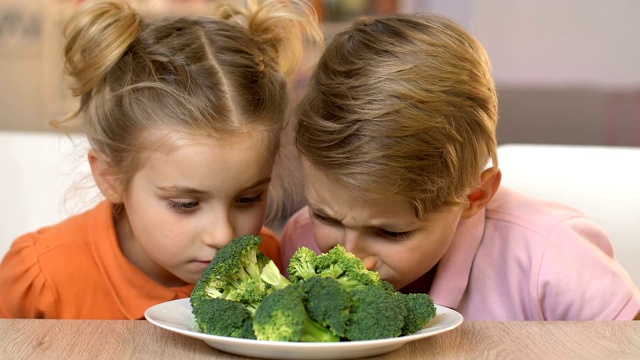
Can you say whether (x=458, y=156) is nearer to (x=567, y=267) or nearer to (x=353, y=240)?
(x=353, y=240)

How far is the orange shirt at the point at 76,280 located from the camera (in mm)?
1811

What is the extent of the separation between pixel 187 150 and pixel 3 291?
534 mm

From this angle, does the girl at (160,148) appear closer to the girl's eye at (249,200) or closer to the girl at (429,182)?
the girl's eye at (249,200)

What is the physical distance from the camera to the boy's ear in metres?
1.64

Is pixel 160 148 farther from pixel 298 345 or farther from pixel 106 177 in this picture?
pixel 298 345

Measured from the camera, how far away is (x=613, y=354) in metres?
1.08

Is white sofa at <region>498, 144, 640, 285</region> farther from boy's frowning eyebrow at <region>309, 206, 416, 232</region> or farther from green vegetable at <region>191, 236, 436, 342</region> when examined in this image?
green vegetable at <region>191, 236, 436, 342</region>

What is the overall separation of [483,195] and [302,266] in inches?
21.8

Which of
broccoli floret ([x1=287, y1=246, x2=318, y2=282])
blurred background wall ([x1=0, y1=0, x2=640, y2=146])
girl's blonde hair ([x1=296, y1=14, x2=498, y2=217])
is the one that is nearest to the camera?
broccoli floret ([x1=287, y1=246, x2=318, y2=282])

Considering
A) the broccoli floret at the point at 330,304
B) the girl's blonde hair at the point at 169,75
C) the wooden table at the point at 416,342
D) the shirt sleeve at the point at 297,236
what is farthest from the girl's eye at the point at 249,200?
the broccoli floret at the point at 330,304

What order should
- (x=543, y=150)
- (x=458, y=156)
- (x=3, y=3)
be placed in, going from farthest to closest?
(x=3, y=3) < (x=543, y=150) < (x=458, y=156)

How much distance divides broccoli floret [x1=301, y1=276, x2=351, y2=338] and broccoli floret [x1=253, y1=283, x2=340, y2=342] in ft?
0.04

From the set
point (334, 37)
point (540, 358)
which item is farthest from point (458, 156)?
point (540, 358)

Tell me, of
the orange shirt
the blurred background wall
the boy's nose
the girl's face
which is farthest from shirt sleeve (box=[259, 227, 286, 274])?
the blurred background wall
